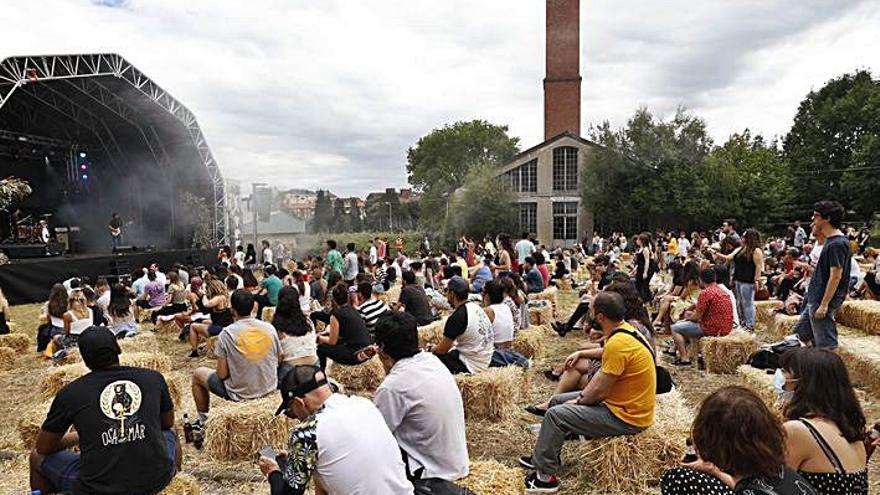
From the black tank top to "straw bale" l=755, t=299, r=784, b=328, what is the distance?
Result: 1953 mm

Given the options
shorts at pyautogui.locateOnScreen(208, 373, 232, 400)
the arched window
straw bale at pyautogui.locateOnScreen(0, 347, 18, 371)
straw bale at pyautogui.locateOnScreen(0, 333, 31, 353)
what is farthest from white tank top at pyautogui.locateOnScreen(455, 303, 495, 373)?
the arched window

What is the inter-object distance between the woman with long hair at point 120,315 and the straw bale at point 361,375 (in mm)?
3631

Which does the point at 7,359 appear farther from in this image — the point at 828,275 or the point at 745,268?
the point at 745,268

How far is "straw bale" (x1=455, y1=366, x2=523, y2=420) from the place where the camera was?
547 centimetres

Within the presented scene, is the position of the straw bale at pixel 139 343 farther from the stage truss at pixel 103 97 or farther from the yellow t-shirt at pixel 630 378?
the stage truss at pixel 103 97

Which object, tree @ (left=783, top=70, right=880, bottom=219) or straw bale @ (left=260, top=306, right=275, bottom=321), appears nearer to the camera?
straw bale @ (left=260, top=306, right=275, bottom=321)

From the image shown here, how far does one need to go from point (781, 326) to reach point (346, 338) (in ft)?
21.8

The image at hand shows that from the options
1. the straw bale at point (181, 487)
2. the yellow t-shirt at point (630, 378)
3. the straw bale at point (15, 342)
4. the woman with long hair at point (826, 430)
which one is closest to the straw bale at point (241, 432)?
the straw bale at point (181, 487)

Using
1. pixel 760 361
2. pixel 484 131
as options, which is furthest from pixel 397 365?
pixel 484 131

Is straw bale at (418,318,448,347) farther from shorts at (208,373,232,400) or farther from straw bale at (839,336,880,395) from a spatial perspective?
straw bale at (839,336,880,395)

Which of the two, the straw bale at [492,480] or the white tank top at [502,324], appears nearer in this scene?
the straw bale at [492,480]

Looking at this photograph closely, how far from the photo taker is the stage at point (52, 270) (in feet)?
51.4

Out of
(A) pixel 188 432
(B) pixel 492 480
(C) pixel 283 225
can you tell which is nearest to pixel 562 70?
(C) pixel 283 225

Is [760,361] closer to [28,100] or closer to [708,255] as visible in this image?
[708,255]
